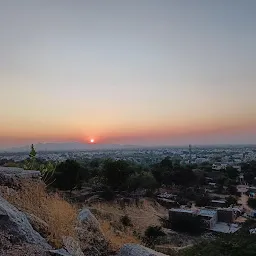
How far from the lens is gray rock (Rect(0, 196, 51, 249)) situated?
4.14m

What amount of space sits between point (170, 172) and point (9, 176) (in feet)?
114

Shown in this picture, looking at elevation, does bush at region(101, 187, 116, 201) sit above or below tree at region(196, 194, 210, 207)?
above

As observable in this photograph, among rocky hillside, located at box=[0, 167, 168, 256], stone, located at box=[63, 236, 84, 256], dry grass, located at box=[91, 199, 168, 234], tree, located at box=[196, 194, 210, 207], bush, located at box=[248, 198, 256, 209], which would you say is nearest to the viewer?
rocky hillside, located at box=[0, 167, 168, 256]

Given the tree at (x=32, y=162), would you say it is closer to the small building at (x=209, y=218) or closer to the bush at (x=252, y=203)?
the small building at (x=209, y=218)

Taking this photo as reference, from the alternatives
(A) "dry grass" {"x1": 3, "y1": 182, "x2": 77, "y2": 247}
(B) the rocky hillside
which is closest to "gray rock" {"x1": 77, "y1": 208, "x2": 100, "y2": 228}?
(B) the rocky hillside

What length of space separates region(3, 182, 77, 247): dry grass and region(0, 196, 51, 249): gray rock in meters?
0.28

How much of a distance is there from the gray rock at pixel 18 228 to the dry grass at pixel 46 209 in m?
0.28

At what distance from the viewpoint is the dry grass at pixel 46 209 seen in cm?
489

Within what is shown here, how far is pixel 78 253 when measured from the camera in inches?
177

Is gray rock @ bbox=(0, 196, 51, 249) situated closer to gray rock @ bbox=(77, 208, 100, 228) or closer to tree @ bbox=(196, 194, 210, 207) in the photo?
gray rock @ bbox=(77, 208, 100, 228)

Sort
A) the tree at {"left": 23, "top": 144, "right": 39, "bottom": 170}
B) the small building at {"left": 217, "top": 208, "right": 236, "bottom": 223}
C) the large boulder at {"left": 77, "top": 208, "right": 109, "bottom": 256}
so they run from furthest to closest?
1. the small building at {"left": 217, "top": 208, "right": 236, "bottom": 223}
2. the tree at {"left": 23, "top": 144, "right": 39, "bottom": 170}
3. the large boulder at {"left": 77, "top": 208, "right": 109, "bottom": 256}

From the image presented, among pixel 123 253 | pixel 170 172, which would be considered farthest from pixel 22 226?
pixel 170 172

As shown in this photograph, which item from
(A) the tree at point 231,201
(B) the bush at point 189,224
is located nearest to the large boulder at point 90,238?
(B) the bush at point 189,224

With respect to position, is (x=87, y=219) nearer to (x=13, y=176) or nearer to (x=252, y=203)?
(x=13, y=176)
